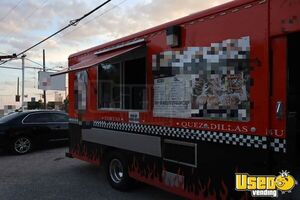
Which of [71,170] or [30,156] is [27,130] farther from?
[71,170]

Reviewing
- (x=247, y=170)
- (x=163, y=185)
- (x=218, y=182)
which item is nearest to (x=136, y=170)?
(x=163, y=185)

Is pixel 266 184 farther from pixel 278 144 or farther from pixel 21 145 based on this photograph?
pixel 21 145

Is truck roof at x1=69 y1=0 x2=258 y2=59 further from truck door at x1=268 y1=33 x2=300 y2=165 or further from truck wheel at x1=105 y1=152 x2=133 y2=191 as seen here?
truck wheel at x1=105 y1=152 x2=133 y2=191

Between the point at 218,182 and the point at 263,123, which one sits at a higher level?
the point at 263,123

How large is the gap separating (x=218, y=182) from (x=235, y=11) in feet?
7.18

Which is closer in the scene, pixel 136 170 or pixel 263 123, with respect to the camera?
pixel 263 123

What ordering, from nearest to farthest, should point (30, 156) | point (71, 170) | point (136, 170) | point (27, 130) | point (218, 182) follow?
point (218, 182) → point (136, 170) → point (71, 170) → point (30, 156) → point (27, 130)

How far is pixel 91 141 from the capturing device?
7.98 m

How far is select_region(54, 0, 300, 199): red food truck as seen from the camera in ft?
13.2

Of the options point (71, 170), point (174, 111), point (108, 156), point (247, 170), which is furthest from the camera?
point (71, 170)

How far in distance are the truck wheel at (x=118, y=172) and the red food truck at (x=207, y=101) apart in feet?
0.07

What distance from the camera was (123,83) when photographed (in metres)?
6.91

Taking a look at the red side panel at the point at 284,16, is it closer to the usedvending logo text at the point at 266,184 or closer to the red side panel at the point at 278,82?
the red side panel at the point at 278,82

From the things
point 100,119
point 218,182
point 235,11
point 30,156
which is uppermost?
point 235,11
